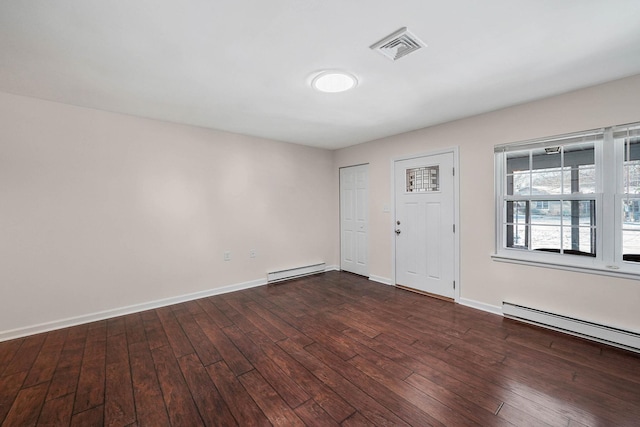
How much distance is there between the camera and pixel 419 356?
7.39 feet

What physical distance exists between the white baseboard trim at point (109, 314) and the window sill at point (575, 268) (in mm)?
3622

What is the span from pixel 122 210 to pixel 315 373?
9.71 ft

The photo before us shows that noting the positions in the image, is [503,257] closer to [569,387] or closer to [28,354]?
[569,387]

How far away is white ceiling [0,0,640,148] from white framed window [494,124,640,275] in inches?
23.6

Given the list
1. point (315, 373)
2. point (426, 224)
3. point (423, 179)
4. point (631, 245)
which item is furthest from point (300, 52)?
point (631, 245)

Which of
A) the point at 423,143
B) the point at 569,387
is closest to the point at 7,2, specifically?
the point at 423,143

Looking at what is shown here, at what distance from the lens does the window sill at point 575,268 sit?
2.34 metres

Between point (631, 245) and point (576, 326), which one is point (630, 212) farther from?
point (576, 326)

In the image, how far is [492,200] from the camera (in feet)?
10.4

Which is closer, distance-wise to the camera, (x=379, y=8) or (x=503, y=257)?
(x=379, y=8)

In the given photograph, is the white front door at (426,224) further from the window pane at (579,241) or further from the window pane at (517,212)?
the window pane at (579,241)

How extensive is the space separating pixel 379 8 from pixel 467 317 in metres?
3.20

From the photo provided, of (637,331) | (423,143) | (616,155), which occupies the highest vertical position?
(423,143)

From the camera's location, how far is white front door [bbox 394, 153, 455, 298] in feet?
11.7
